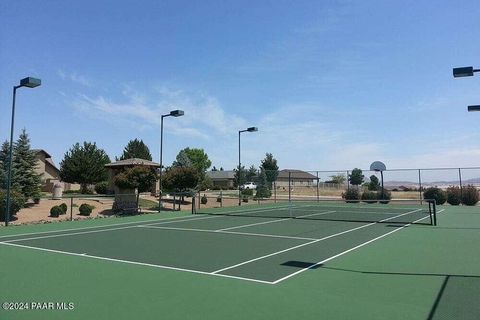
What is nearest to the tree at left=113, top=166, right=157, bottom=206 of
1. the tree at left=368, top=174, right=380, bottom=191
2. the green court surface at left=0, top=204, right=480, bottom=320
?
the green court surface at left=0, top=204, right=480, bottom=320

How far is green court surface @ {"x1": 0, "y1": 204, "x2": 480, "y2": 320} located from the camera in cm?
524

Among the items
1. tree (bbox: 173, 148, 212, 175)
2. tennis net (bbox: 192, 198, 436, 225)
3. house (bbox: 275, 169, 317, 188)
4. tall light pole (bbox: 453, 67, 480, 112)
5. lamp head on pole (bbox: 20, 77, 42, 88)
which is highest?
tree (bbox: 173, 148, 212, 175)

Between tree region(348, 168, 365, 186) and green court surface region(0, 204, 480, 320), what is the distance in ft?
71.4

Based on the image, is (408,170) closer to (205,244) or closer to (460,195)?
(460,195)

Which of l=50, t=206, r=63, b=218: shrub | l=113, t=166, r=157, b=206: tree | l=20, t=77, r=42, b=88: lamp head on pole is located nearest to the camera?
l=20, t=77, r=42, b=88: lamp head on pole

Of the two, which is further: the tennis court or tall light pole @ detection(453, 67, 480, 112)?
tall light pole @ detection(453, 67, 480, 112)

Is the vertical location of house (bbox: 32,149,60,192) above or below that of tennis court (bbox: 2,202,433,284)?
above

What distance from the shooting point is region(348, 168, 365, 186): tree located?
114 ft

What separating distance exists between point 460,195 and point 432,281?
86.8ft

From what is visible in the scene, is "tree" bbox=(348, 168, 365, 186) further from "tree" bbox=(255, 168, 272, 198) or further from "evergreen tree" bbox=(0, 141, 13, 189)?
"evergreen tree" bbox=(0, 141, 13, 189)

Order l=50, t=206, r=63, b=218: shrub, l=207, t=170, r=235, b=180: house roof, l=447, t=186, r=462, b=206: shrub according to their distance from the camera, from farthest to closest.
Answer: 1. l=207, t=170, r=235, b=180: house roof
2. l=447, t=186, r=462, b=206: shrub
3. l=50, t=206, r=63, b=218: shrub

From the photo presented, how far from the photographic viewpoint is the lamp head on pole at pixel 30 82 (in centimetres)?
1472

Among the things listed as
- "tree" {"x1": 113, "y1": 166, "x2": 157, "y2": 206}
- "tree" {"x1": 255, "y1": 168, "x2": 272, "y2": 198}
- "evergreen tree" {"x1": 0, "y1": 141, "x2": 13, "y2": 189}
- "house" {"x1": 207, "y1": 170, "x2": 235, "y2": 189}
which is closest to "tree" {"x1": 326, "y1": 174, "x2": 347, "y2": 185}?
"tree" {"x1": 255, "y1": 168, "x2": 272, "y2": 198}

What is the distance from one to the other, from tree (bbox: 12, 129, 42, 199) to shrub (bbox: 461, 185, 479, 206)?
30.3 m
